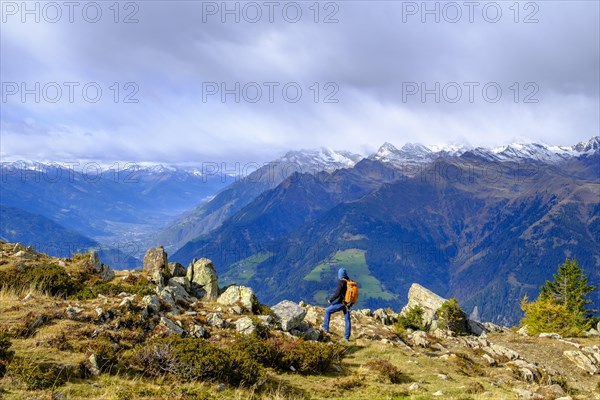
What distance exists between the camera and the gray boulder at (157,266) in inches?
1161

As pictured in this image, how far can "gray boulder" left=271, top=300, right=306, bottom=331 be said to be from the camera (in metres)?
23.9

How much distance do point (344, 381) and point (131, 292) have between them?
14512mm

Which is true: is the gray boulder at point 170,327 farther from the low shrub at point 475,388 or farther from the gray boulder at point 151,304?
the low shrub at point 475,388

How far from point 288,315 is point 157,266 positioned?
13787 mm

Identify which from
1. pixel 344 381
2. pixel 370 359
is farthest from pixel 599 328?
pixel 344 381

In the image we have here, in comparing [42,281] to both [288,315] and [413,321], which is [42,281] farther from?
[413,321]

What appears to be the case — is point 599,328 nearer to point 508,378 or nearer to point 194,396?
point 508,378

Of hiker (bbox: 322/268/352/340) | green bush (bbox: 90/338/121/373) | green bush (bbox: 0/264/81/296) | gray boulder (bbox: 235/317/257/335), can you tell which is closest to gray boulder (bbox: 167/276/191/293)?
green bush (bbox: 0/264/81/296)

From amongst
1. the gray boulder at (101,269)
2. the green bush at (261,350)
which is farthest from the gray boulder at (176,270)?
the green bush at (261,350)

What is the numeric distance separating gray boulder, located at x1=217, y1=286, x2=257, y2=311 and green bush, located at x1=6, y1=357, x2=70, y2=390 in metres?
14.8

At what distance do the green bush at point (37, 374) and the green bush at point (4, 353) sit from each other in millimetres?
203

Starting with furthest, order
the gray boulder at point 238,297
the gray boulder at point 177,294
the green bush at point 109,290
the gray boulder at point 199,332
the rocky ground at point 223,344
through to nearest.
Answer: the gray boulder at point 238,297 < the gray boulder at point 177,294 < the green bush at point 109,290 < the gray boulder at point 199,332 < the rocky ground at point 223,344

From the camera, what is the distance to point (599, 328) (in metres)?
47.1

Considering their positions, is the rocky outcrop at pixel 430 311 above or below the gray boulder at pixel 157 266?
below
